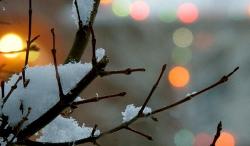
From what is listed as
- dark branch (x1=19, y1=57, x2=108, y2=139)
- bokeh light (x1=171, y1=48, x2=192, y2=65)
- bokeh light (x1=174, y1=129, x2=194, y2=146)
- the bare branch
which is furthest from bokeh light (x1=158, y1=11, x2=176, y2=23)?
dark branch (x1=19, y1=57, x2=108, y2=139)

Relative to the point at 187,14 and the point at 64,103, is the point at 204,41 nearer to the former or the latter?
the point at 187,14

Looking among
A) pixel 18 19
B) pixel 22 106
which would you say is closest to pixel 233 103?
pixel 18 19

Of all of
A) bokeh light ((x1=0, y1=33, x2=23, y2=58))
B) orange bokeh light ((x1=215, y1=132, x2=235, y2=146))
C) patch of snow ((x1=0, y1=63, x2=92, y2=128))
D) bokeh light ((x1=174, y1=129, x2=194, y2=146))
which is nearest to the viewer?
patch of snow ((x1=0, y1=63, x2=92, y2=128))

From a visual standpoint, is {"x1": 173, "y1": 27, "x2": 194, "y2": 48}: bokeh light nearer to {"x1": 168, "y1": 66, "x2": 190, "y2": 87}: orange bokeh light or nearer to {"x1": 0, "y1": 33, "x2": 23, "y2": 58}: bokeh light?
{"x1": 168, "y1": 66, "x2": 190, "y2": 87}: orange bokeh light

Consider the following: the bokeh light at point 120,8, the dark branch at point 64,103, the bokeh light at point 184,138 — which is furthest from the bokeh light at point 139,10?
the dark branch at point 64,103

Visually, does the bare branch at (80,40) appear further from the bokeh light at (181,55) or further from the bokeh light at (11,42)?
the bokeh light at (181,55)

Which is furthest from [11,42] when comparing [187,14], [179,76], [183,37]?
[187,14]
